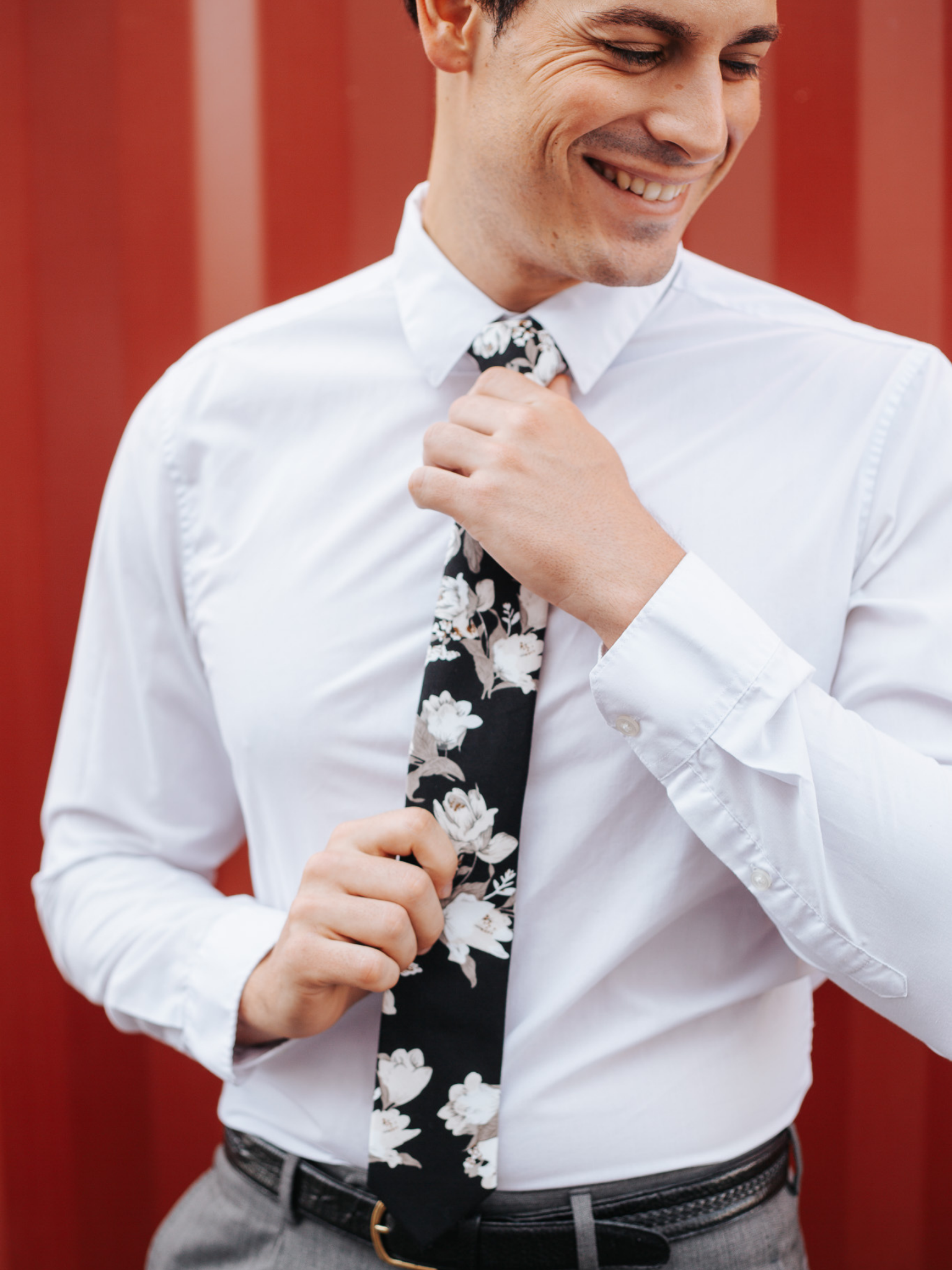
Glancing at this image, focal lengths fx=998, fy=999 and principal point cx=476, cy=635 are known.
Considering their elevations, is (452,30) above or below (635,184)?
above

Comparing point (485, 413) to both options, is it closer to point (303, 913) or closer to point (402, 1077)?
point (303, 913)

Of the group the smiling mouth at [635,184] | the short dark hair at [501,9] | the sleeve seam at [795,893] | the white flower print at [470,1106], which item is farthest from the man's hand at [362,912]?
the short dark hair at [501,9]

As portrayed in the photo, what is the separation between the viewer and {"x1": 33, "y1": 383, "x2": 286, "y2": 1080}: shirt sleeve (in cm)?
101

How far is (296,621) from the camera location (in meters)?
0.97

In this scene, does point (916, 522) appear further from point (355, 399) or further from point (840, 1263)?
point (840, 1263)

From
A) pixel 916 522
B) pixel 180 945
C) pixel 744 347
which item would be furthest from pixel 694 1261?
pixel 744 347

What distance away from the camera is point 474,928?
2.74 feet

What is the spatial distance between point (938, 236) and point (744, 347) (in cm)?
54

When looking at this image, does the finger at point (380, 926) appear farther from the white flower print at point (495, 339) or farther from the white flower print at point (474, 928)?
the white flower print at point (495, 339)

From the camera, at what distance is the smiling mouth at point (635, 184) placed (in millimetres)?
836

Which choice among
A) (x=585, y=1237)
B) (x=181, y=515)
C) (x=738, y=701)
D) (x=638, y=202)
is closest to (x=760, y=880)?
(x=738, y=701)

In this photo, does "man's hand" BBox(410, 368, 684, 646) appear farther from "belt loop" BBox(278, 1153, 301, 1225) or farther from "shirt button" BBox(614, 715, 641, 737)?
"belt loop" BBox(278, 1153, 301, 1225)

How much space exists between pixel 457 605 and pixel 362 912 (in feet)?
0.87

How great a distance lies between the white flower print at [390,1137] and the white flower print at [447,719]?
305mm
